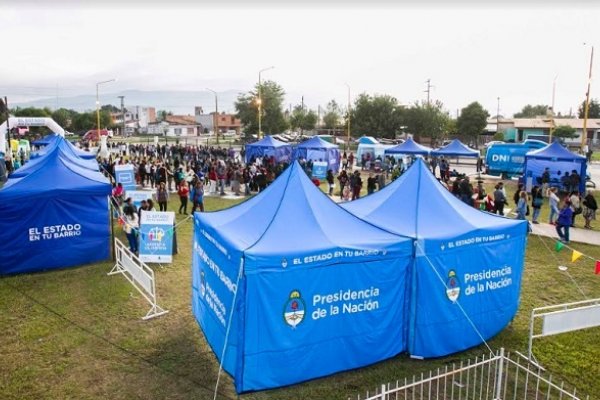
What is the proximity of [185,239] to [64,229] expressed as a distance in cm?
369

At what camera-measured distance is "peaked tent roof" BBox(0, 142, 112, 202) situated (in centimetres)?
1124

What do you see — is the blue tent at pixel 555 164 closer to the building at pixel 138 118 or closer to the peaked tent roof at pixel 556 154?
the peaked tent roof at pixel 556 154

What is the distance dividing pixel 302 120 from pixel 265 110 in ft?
41.5

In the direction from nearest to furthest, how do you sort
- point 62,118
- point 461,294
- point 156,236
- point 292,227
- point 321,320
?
point 321,320, point 292,227, point 461,294, point 156,236, point 62,118

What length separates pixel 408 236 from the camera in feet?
24.0

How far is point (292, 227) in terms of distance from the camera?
7.00 m

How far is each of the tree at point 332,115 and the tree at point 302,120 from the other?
4.63m

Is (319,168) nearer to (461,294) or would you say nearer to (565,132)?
(461,294)

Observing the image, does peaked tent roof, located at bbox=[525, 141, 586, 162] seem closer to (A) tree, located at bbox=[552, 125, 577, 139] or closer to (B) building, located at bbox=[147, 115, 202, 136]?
(A) tree, located at bbox=[552, 125, 577, 139]

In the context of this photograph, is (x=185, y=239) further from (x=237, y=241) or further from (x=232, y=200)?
(x=237, y=241)

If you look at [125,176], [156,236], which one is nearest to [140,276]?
[156,236]

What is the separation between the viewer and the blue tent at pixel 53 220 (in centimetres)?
1127

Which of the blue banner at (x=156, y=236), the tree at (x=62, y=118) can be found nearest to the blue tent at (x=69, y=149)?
the blue banner at (x=156, y=236)

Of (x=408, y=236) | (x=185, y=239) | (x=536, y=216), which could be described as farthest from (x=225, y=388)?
(x=536, y=216)
